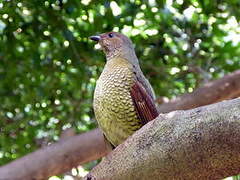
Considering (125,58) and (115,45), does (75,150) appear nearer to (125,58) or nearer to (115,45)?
(115,45)

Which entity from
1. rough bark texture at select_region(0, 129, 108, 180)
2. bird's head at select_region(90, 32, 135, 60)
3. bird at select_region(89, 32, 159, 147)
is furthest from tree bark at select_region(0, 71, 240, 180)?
bird at select_region(89, 32, 159, 147)

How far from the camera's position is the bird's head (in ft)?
13.3

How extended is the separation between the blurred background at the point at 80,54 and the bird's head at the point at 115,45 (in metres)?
0.48

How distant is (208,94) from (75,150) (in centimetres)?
130

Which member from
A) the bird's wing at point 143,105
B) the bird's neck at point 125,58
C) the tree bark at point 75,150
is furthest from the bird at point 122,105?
the tree bark at point 75,150

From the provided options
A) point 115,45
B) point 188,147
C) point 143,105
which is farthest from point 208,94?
point 188,147

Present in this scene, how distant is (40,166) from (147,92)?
70.3 inches

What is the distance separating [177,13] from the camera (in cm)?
536

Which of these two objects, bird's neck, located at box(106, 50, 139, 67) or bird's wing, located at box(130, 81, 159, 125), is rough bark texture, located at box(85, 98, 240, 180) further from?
bird's neck, located at box(106, 50, 139, 67)

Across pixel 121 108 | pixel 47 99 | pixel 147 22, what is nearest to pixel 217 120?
pixel 121 108

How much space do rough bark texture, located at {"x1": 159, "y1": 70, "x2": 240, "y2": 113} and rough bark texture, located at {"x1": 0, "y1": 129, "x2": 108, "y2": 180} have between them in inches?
26.6

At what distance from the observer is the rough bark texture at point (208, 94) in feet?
17.0

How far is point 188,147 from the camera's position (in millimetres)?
2100

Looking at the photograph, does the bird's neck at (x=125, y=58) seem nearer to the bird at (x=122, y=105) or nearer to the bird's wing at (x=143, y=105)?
the bird at (x=122, y=105)
